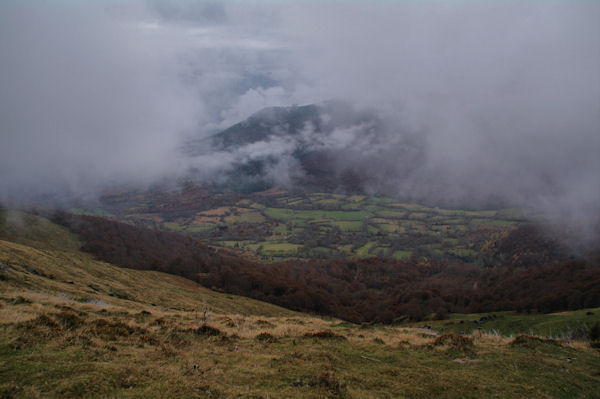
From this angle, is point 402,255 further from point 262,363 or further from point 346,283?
point 262,363

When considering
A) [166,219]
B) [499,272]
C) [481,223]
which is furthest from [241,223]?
[481,223]

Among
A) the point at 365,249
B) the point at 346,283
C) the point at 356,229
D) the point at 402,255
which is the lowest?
the point at 346,283

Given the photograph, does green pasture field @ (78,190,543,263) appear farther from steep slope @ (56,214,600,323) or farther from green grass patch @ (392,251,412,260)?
steep slope @ (56,214,600,323)

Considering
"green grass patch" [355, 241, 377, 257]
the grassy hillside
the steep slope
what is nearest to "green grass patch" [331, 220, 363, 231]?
"green grass patch" [355, 241, 377, 257]

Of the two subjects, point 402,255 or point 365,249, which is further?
point 365,249

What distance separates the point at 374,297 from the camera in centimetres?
8788

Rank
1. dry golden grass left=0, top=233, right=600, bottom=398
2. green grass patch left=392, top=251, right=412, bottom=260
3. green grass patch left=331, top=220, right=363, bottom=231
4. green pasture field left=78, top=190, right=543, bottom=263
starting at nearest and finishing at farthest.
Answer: dry golden grass left=0, top=233, right=600, bottom=398
green grass patch left=392, top=251, right=412, bottom=260
green pasture field left=78, top=190, right=543, bottom=263
green grass patch left=331, top=220, right=363, bottom=231

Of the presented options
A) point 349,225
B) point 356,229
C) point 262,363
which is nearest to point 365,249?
point 356,229

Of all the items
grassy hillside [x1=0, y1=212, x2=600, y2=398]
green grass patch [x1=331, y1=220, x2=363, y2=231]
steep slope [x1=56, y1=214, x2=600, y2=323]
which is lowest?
steep slope [x1=56, y1=214, x2=600, y2=323]

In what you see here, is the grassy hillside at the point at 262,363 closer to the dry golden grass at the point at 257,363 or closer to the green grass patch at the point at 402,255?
the dry golden grass at the point at 257,363

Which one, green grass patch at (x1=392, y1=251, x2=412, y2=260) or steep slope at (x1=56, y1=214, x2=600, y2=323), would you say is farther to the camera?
green grass patch at (x1=392, y1=251, x2=412, y2=260)

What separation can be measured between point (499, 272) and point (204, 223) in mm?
142198

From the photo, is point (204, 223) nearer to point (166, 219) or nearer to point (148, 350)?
point (166, 219)

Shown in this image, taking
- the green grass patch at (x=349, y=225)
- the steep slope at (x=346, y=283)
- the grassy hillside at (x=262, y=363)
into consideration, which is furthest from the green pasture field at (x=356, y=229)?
the grassy hillside at (x=262, y=363)
